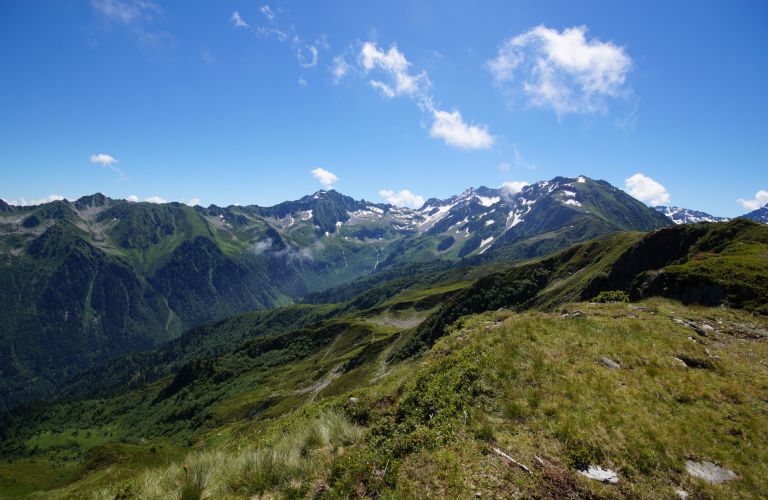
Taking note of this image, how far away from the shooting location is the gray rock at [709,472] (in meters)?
7.20

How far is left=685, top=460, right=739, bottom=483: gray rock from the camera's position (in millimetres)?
7201

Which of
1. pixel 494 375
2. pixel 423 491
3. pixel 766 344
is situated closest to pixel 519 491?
pixel 423 491

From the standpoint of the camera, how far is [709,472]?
24.2 ft

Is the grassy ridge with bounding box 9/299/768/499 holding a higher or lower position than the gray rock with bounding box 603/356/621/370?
lower

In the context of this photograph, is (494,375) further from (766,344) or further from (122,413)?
(122,413)

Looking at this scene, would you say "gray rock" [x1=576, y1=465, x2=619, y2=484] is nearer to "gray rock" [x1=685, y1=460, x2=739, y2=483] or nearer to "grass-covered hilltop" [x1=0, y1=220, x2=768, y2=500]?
"grass-covered hilltop" [x1=0, y1=220, x2=768, y2=500]

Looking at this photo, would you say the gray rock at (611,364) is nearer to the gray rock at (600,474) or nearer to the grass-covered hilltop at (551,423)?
the grass-covered hilltop at (551,423)

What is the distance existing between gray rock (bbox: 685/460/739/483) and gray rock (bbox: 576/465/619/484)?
6.89ft

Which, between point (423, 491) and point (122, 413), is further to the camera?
point (122, 413)

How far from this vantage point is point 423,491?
6.62 metres

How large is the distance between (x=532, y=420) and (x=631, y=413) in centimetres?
305

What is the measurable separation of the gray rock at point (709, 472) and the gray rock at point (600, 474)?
210cm

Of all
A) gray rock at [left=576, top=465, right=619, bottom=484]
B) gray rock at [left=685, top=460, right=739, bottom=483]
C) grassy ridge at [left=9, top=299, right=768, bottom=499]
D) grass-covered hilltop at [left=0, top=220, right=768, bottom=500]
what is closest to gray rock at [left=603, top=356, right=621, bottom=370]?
grass-covered hilltop at [left=0, top=220, right=768, bottom=500]

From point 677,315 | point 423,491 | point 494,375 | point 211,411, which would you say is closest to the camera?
point 423,491
